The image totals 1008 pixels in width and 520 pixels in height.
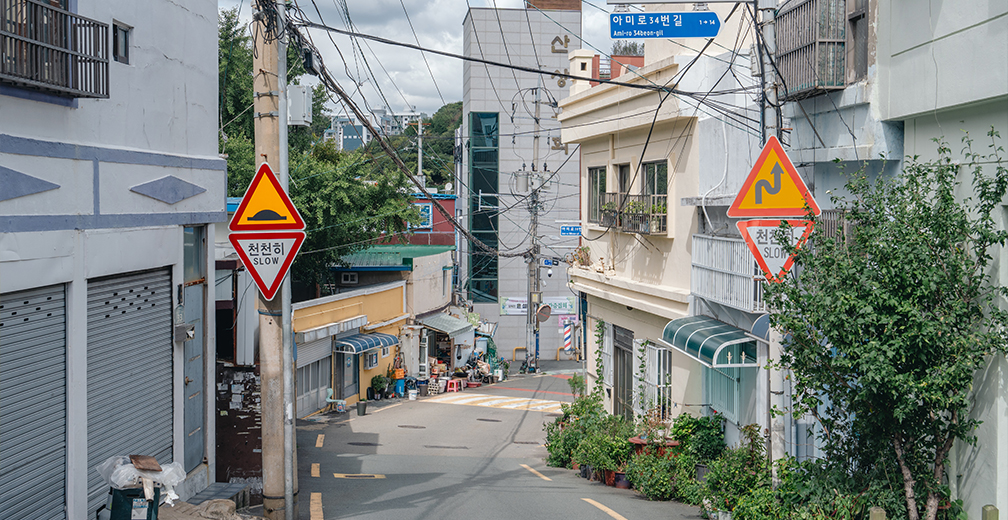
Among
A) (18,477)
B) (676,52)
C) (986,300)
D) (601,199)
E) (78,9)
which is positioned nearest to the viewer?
(986,300)

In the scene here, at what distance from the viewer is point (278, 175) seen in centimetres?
834

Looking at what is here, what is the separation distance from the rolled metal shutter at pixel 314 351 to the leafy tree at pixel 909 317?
19.9 metres

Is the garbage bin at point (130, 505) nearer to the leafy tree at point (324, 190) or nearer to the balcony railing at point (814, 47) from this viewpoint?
the balcony railing at point (814, 47)

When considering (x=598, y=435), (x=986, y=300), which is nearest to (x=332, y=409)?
(x=598, y=435)

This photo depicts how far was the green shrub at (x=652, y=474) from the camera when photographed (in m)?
12.2

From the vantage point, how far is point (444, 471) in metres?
14.6

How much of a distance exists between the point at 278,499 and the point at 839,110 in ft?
24.6

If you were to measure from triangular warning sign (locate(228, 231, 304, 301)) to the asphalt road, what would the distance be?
138 inches

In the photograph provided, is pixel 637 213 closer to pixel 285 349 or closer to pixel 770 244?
pixel 770 244

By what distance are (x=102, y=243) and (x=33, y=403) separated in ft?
6.07

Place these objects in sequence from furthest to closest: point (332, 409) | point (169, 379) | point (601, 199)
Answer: point (332, 409) → point (601, 199) → point (169, 379)

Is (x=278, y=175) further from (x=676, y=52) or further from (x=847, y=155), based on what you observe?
(x=676, y=52)

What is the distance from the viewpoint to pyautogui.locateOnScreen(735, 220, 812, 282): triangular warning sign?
6867 millimetres

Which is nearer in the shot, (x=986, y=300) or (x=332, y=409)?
(x=986, y=300)
